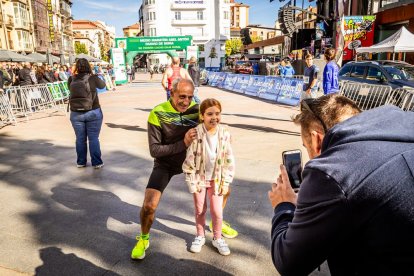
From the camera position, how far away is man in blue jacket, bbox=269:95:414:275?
1.03m

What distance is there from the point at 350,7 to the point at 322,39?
1013 centimetres

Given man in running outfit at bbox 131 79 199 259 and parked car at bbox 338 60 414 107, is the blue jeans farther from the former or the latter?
parked car at bbox 338 60 414 107

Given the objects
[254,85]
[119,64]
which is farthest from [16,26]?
[254,85]

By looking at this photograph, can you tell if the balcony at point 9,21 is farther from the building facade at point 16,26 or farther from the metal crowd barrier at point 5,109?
the metal crowd barrier at point 5,109

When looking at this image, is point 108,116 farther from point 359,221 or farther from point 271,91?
point 359,221

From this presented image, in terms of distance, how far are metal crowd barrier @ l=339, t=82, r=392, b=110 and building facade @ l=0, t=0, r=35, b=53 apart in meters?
45.5

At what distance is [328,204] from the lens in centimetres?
107

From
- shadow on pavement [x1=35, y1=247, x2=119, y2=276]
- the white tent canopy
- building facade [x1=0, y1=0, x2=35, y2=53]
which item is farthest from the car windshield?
building facade [x1=0, y1=0, x2=35, y2=53]

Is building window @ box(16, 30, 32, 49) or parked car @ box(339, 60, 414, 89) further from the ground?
building window @ box(16, 30, 32, 49)

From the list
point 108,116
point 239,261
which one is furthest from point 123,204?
point 108,116

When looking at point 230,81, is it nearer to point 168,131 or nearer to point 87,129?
point 87,129

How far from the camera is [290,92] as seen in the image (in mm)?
13375

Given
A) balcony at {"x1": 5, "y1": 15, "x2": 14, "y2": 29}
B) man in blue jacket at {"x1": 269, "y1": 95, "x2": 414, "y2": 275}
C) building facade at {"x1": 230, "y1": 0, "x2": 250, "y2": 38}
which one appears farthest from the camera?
building facade at {"x1": 230, "y1": 0, "x2": 250, "y2": 38}

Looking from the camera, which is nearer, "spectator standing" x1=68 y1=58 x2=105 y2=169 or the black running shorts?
the black running shorts
